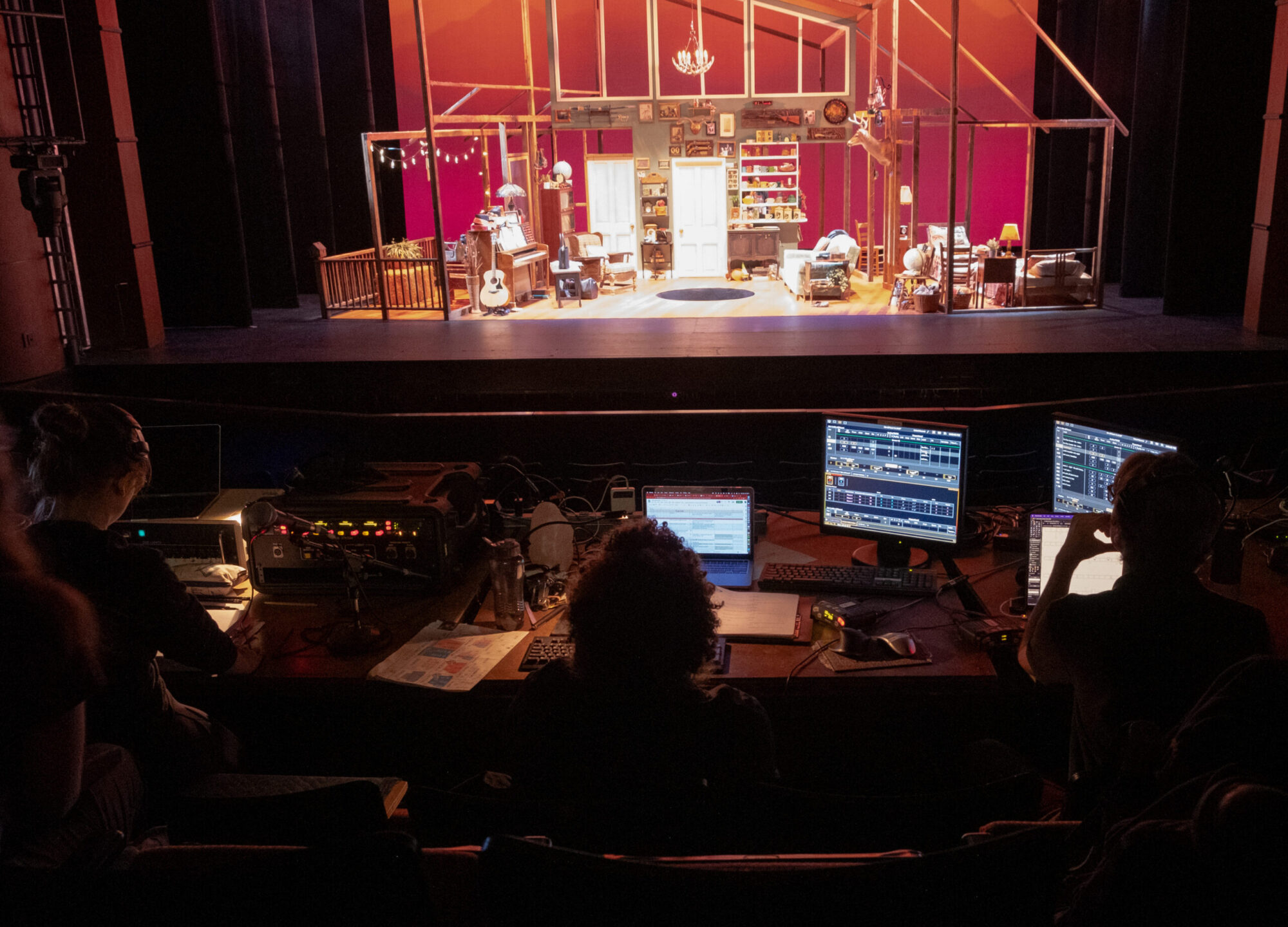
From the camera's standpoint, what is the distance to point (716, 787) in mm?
1667

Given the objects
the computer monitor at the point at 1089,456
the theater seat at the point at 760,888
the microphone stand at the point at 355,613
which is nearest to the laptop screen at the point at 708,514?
the microphone stand at the point at 355,613

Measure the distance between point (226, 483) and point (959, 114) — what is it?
13013 millimetres

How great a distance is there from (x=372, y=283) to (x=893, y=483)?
8488mm

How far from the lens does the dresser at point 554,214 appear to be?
1259 cm

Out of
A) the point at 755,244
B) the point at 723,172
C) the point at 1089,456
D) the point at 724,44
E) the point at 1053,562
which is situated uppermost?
the point at 724,44

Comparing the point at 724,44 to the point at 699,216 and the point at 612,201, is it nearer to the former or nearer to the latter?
the point at 612,201

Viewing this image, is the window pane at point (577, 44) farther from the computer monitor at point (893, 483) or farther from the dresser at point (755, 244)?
the computer monitor at point (893, 483)

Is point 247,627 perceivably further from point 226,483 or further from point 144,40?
point 144,40

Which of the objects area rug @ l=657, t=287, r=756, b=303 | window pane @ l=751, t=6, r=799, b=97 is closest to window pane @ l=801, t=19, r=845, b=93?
window pane @ l=751, t=6, r=799, b=97

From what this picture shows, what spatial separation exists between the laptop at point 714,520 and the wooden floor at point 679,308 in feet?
19.4

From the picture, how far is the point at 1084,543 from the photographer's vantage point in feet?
8.01

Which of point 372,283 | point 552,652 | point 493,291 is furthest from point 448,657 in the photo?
point 372,283

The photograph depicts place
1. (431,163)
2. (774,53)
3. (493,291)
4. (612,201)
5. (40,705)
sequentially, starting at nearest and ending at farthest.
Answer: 1. (40,705)
2. (431,163)
3. (493,291)
4. (612,201)
5. (774,53)

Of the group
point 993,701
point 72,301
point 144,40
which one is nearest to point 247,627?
point 993,701
